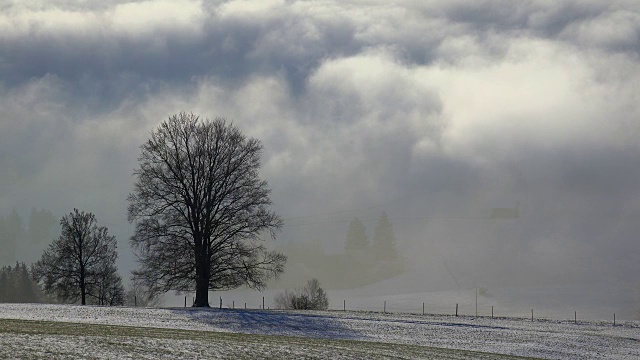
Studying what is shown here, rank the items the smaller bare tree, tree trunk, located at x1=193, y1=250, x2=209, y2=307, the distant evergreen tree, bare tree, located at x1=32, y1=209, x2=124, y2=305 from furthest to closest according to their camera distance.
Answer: the distant evergreen tree, the smaller bare tree, bare tree, located at x1=32, y1=209, x2=124, y2=305, tree trunk, located at x1=193, y1=250, x2=209, y2=307

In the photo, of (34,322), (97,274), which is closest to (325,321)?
(34,322)

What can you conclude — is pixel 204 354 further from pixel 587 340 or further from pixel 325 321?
pixel 587 340

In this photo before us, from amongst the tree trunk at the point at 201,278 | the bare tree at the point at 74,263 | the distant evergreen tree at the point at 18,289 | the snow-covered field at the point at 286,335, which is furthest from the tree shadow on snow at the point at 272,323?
the distant evergreen tree at the point at 18,289

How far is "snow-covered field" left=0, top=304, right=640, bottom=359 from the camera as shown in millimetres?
32938

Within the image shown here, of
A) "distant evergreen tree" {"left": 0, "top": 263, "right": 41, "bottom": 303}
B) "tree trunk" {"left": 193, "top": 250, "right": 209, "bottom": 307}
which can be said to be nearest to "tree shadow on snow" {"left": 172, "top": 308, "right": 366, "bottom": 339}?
"tree trunk" {"left": 193, "top": 250, "right": 209, "bottom": 307}

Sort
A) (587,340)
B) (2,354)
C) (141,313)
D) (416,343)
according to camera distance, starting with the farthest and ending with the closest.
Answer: (587,340) < (141,313) < (416,343) < (2,354)

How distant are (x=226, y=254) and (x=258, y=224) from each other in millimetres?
3974

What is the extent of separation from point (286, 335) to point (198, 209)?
20.3 m

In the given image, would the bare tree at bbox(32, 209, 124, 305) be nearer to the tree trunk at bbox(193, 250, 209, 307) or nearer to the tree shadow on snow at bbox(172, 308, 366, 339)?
the tree trunk at bbox(193, 250, 209, 307)

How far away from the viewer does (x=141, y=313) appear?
172 ft

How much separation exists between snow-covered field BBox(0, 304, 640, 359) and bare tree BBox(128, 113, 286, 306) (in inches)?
259

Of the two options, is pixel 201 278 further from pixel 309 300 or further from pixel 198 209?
pixel 309 300

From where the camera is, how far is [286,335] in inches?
1839

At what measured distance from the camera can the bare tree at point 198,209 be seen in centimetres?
6350
